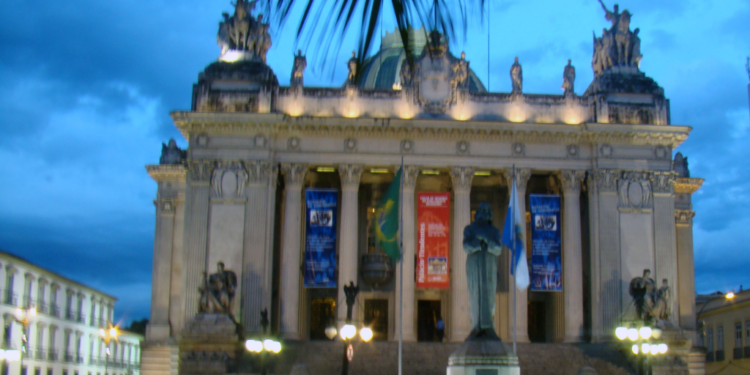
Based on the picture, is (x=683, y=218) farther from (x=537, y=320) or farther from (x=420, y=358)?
(x=420, y=358)

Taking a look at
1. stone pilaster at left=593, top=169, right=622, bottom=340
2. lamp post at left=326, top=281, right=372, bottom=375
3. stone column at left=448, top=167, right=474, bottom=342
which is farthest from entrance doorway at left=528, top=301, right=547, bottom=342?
lamp post at left=326, top=281, right=372, bottom=375

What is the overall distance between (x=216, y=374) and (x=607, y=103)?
23.2 metres

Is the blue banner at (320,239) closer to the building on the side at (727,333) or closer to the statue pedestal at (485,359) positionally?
the statue pedestal at (485,359)

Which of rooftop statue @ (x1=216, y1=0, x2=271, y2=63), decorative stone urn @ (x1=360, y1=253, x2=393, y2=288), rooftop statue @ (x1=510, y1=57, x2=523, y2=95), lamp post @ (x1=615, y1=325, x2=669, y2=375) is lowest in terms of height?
lamp post @ (x1=615, y1=325, x2=669, y2=375)

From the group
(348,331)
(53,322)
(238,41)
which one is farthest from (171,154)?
(348,331)

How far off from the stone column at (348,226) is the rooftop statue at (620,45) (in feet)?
47.9

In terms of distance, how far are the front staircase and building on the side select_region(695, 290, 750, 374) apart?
15078 mm

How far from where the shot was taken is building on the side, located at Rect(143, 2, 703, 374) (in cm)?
4019

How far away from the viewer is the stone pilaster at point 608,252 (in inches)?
1577

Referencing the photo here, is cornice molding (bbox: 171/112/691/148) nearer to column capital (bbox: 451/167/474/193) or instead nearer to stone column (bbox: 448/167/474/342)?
column capital (bbox: 451/167/474/193)

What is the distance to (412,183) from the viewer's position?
4131 centimetres

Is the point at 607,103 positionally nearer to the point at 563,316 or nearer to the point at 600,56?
the point at 600,56

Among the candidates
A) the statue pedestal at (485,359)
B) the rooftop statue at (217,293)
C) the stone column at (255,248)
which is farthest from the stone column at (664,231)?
the statue pedestal at (485,359)

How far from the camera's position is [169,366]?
4244 centimetres
